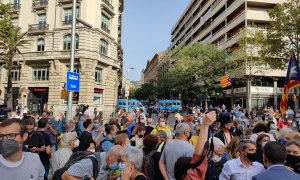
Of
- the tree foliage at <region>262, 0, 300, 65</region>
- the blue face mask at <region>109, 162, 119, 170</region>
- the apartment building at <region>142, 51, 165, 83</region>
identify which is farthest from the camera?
the apartment building at <region>142, 51, 165, 83</region>

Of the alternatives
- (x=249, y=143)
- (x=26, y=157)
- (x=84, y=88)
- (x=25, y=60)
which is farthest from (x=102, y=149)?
(x=25, y=60)

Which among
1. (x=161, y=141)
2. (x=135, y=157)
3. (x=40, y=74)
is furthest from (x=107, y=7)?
(x=135, y=157)

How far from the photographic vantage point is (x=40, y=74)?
35156mm

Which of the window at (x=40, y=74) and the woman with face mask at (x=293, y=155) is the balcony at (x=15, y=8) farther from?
the woman with face mask at (x=293, y=155)

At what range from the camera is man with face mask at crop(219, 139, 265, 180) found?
3730mm

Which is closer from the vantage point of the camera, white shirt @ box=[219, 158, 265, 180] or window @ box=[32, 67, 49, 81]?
white shirt @ box=[219, 158, 265, 180]

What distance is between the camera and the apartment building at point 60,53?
32719 mm

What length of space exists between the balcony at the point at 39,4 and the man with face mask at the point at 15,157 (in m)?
35.6

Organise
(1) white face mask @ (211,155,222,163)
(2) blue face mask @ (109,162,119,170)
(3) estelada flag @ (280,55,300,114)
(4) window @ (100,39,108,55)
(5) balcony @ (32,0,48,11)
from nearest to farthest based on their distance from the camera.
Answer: (2) blue face mask @ (109,162,119,170) → (1) white face mask @ (211,155,222,163) → (3) estelada flag @ (280,55,300,114) → (5) balcony @ (32,0,48,11) → (4) window @ (100,39,108,55)

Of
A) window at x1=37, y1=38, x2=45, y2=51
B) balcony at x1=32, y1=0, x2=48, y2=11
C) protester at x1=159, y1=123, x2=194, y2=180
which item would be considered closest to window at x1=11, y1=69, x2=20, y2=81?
window at x1=37, y1=38, x2=45, y2=51

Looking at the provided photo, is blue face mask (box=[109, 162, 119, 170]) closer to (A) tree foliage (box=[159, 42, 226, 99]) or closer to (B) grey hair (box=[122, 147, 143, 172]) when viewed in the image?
(B) grey hair (box=[122, 147, 143, 172])

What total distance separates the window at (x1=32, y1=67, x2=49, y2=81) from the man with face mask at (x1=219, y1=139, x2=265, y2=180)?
34010mm

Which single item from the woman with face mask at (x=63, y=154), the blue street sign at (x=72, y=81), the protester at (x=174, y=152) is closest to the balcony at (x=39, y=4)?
the blue street sign at (x=72, y=81)

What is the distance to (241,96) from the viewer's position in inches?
1567
